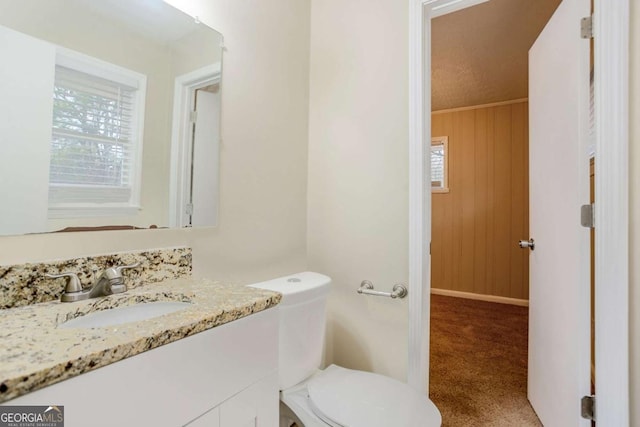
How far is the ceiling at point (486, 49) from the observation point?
80.4 inches

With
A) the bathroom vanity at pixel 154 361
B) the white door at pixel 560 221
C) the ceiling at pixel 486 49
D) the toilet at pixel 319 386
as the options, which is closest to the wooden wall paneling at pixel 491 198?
the ceiling at pixel 486 49

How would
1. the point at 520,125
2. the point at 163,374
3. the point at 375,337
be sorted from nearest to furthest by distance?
1. the point at 163,374
2. the point at 375,337
3. the point at 520,125

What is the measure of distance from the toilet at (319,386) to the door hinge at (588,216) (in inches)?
34.8

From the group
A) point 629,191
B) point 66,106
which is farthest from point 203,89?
point 629,191

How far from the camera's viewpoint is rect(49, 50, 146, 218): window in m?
0.86

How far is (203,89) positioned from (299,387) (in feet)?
4.04

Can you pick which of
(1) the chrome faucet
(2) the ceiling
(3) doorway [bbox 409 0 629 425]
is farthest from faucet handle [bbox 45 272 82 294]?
(2) the ceiling

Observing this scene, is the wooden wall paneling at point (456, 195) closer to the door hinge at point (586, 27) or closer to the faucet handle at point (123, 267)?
the door hinge at point (586, 27)

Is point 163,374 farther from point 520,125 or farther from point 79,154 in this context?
point 520,125

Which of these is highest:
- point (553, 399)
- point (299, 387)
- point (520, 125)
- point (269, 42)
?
point (520, 125)

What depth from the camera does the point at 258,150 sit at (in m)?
1.46

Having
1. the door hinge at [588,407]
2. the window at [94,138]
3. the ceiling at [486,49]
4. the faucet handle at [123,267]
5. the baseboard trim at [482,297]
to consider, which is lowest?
the baseboard trim at [482,297]

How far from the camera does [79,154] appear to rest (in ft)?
2.97

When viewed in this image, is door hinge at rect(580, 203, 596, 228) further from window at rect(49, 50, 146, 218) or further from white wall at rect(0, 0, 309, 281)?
window at rect(49, 50, 146, 218)
